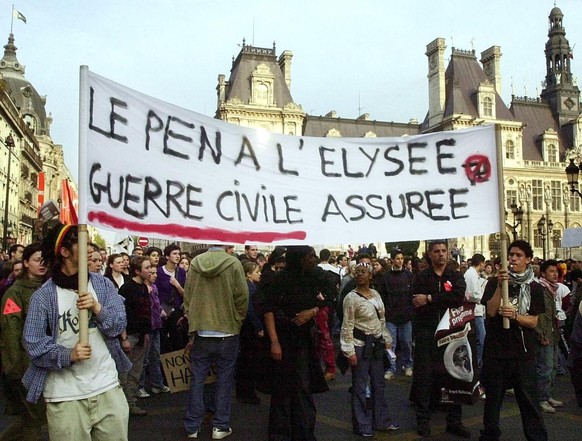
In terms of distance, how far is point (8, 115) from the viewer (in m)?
50.4

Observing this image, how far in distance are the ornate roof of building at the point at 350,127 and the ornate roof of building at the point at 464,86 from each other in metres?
6.25

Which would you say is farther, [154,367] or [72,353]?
[154,367]

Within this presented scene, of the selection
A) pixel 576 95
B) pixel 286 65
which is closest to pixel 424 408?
pixel 286 65

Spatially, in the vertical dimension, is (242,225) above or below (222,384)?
above

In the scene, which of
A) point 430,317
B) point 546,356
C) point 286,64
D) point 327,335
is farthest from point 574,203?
point 430,317

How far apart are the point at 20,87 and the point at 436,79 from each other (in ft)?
164

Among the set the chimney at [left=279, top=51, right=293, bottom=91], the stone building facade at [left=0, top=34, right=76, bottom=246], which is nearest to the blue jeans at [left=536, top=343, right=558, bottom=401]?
the stone building facade at [left=0, top=34, right=76, bottom=246]

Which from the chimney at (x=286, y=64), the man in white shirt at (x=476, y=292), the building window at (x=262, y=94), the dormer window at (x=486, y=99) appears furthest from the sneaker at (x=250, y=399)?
the dormer window at (x=486, y=99)

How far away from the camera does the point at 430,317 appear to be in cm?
607

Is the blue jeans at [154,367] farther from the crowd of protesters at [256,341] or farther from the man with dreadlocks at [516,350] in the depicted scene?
the man with dreadlocks at [516,350]

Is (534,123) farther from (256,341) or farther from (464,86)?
(256,341)

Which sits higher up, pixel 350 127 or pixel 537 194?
pixel 350 127

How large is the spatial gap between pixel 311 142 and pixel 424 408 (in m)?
2.95

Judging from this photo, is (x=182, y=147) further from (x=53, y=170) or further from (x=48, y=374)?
(x=53, y=170)
